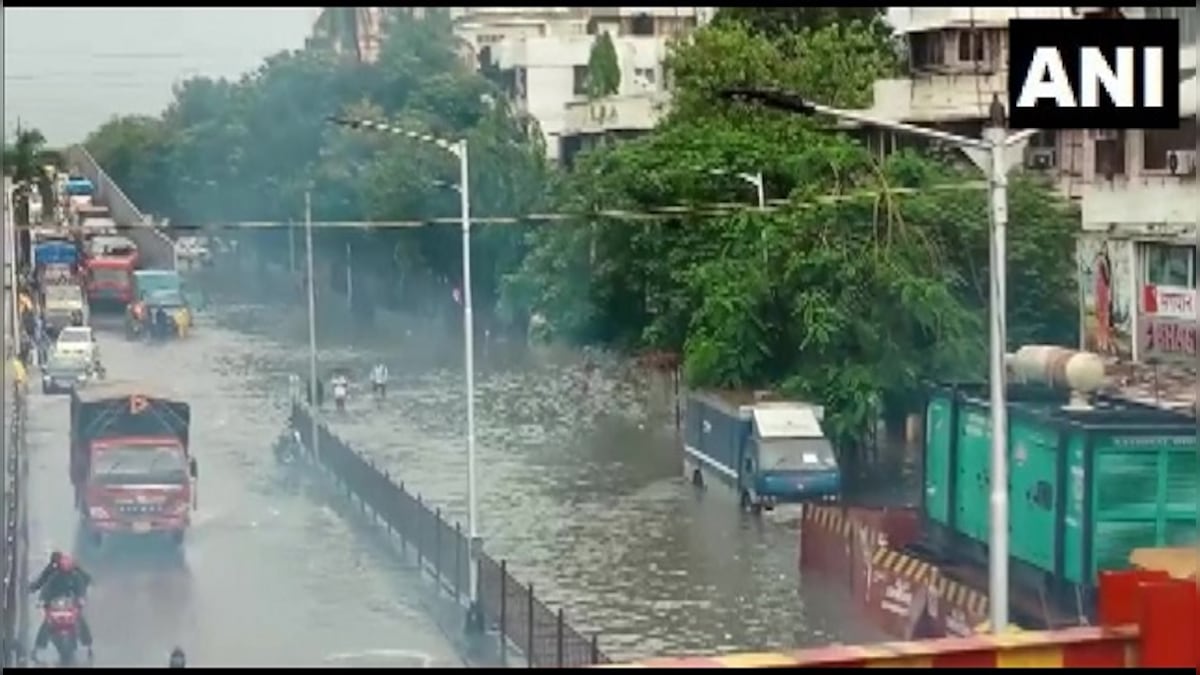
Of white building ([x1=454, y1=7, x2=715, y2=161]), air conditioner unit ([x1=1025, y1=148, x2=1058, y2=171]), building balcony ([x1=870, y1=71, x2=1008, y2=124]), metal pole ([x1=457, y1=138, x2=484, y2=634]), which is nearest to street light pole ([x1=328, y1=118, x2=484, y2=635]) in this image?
metal pole ([x1=457, y1=138, x2=484, y2=634])

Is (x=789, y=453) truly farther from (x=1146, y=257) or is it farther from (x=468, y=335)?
(x=468, y=335)

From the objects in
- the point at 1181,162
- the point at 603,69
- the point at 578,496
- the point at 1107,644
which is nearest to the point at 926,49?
the point at 603,69

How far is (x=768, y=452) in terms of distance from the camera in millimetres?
5984

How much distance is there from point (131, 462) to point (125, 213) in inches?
30.0

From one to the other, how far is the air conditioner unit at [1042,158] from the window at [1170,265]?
122 cm

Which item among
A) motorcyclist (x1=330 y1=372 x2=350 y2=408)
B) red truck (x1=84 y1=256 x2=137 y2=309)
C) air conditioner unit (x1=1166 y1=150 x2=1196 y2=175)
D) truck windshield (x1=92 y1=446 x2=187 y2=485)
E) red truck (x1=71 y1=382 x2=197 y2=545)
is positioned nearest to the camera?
red truck (x1=84 y1=256 x2=137 y2=309)

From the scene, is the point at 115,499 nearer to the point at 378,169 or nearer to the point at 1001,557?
the point at 378,169

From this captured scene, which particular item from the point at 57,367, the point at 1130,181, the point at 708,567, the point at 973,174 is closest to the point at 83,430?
the point at 57,367

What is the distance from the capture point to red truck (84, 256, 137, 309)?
3814mm

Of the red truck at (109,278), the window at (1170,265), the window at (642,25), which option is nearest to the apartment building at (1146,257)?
the window at (1170,265)

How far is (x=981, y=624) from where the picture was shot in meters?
3.62

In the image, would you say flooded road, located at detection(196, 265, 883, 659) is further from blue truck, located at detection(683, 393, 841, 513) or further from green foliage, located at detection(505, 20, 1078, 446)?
green foliage, located at detection(505, 20, 1078, 446)

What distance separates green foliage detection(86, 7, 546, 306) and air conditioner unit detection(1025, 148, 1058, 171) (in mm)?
2275

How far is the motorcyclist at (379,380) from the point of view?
17.7ft
